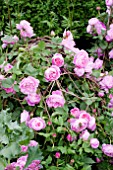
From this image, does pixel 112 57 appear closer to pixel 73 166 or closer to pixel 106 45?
pixel 106 45

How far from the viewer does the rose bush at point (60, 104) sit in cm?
216

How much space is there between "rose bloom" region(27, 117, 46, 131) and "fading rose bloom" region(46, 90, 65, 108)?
9 cm

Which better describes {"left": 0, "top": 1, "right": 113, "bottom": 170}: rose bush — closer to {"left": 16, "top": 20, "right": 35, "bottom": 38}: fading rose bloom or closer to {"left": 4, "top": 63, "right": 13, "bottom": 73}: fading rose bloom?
{"left": 4, "top": 63, "right": 13, "bottom": 73}: fading rose bloom

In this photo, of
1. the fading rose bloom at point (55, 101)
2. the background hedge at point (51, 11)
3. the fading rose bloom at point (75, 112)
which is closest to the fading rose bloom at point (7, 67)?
the fading rose bloom at point (55, 101)

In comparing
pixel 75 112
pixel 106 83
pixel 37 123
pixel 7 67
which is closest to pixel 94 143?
pixel 75 112

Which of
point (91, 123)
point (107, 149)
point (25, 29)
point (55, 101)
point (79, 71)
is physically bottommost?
point (107, 149)

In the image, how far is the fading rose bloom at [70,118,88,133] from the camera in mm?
2141

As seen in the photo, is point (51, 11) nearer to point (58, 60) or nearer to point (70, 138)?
point (58, 60)

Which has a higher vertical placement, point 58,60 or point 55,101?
point 58,60

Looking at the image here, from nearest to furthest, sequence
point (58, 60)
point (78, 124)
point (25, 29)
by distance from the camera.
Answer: point (78, 124)
point (58, 60)
point (25, 29)

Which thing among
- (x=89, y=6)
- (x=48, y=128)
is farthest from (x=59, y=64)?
(x=89, y=6)

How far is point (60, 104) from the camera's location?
7.20 feet

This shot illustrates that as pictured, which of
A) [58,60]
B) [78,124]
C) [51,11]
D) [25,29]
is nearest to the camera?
[78,124]

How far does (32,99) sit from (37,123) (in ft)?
0.43
